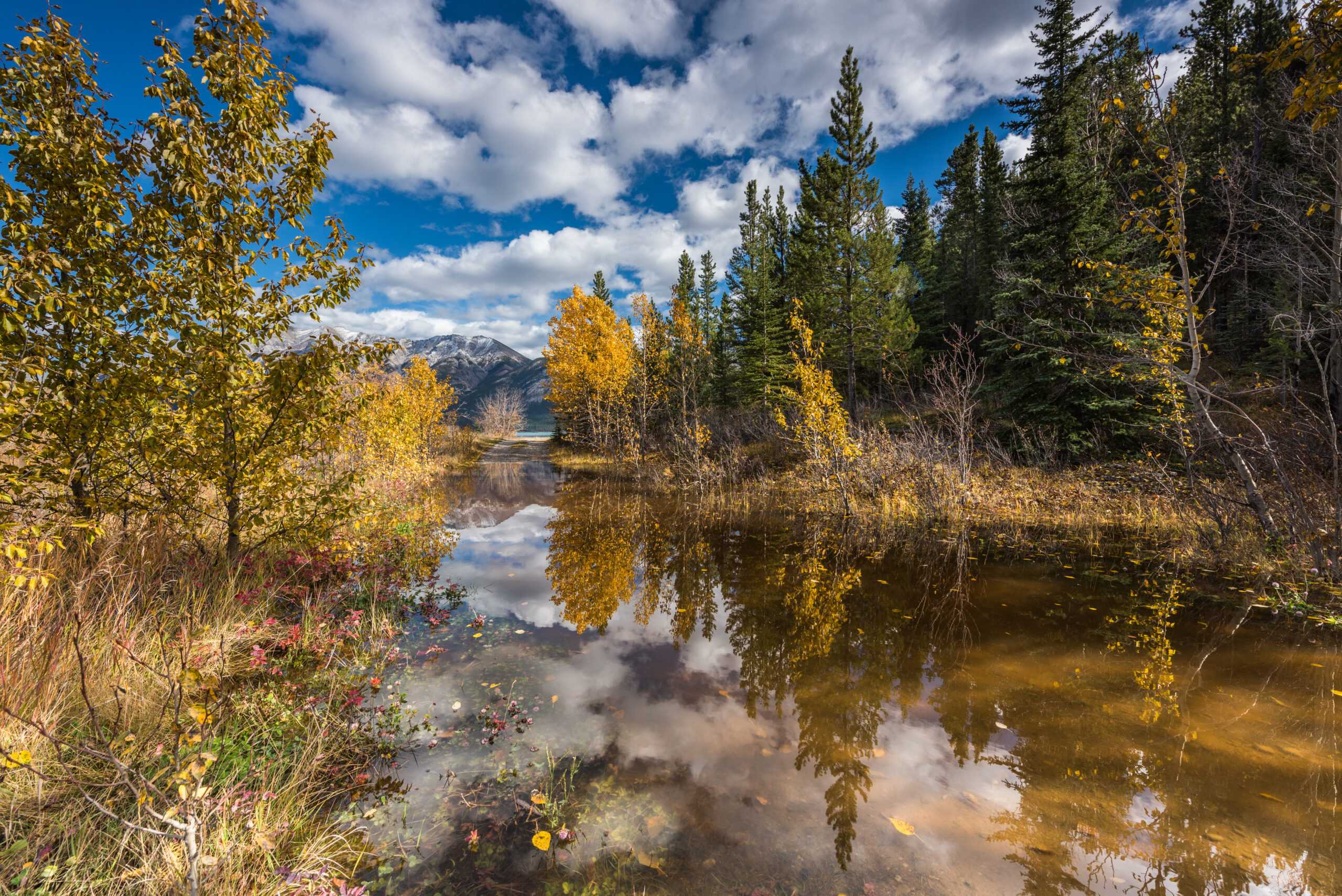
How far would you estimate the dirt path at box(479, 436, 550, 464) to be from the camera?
35.2 m

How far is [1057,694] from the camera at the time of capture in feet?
14.7

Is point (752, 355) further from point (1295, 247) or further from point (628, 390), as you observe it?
point (1295, 247)

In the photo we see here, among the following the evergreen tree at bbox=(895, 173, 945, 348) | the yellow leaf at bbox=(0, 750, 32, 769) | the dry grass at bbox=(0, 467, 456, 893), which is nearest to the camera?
the yellow leaf at bbox=(0, 750, 32, 769)

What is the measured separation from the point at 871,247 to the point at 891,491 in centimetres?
1650

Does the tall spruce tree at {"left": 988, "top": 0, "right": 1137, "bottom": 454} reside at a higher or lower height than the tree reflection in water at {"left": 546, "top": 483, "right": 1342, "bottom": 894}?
higher

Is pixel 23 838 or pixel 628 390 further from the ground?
pixel 628 390

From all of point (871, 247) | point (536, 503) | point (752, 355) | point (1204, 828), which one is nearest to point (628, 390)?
point (752, 355)

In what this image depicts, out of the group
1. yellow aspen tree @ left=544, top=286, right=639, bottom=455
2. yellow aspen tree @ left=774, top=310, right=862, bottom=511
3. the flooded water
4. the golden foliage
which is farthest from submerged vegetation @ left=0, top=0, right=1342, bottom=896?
yellow aspen tree @ left=544, top=286, right=639, bottom=455

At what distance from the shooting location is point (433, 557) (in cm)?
982

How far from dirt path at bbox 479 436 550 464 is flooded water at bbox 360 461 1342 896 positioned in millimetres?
29431

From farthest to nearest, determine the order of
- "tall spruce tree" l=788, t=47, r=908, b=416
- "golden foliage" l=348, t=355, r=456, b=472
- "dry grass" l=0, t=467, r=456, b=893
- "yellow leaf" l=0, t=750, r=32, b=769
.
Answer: "tall spruce tree" l=788, t=47, r=908, b=416 < "golden foliage" l=348, t=355, r=456, b=472 < "dry grass" l=0, t=467, r=456, b=893 < "yellow leaf" l=0, t=750, r=32, b=769

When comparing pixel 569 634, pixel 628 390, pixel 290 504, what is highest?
pixel 628 390

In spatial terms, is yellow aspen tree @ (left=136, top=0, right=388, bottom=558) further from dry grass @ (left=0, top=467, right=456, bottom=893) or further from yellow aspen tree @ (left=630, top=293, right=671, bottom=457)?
yellow aspen tree @ (left=630, top=293, right=671, bottom=457)

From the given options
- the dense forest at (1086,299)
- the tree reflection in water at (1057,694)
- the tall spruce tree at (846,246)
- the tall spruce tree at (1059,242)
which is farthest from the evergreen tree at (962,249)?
the tree reflection in water at (1057,694)
